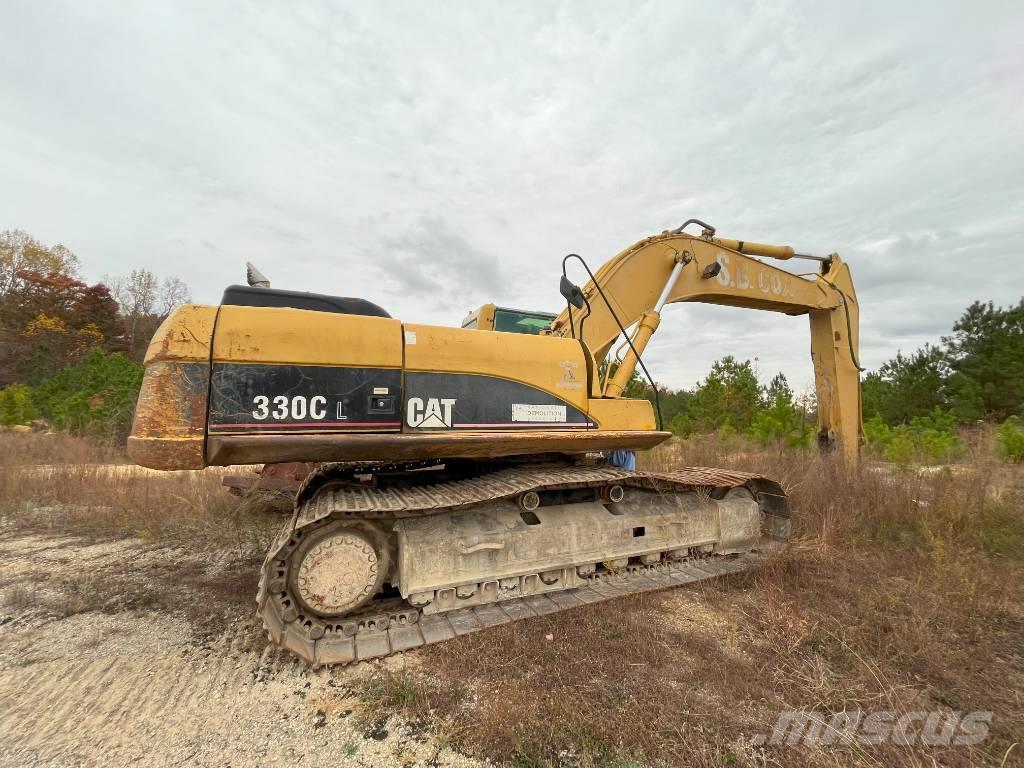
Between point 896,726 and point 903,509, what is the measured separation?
3.70 m

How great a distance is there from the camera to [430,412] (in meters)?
3.09

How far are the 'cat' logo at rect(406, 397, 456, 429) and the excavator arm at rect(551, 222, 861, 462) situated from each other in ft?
4.00

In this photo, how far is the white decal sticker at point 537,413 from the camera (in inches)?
132

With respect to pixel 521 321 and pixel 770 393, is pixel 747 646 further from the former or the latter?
pixel 770 393

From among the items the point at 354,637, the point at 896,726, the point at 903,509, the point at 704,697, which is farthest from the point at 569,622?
the point at 903,509

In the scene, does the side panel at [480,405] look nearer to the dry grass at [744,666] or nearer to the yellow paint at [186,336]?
the yellow paint at [186,336]

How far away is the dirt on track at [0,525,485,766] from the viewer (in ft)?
6.55

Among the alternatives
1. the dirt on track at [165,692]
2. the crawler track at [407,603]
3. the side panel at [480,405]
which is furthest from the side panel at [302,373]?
the dirt on track at [165,692]

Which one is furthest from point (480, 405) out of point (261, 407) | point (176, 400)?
point (176, 400)

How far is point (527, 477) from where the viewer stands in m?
3.38

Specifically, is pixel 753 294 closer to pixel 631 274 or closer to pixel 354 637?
pixel 631 274

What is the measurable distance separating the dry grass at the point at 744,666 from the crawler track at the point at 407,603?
0.16 metres

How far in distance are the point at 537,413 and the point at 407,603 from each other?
5.11ft

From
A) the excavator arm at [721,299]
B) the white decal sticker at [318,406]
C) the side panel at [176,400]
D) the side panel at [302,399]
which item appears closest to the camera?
the side panel at [176,400]
